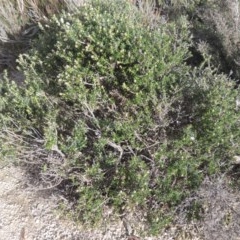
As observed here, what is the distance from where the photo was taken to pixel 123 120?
2785mm

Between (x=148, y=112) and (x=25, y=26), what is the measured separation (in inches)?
111

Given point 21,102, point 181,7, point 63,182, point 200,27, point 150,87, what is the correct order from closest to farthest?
point 150,87
point 21,102
point 63,182
point 200,27
point 181,7

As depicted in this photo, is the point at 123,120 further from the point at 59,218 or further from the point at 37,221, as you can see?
the point at 37,221

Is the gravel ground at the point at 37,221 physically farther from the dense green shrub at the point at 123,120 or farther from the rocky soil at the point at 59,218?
the dense green shrub at the point at 123,120

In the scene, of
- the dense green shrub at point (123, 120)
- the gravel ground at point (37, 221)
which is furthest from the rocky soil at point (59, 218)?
the dense green shrub at point (123, 120)

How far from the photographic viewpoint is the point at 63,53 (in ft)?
9.67

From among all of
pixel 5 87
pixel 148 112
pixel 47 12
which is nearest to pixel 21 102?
pixel 5 87

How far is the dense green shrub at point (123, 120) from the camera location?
2.69 meters

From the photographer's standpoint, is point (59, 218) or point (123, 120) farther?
point (59, 218)

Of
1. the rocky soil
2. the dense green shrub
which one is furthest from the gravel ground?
the dense green shrub

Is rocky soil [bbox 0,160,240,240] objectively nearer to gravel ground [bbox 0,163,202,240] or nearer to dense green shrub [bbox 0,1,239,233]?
gravel ground [bbox 0,163,202,240]

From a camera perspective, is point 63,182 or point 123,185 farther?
point 63,182

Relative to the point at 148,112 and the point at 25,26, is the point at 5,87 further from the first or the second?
the point at 25,26

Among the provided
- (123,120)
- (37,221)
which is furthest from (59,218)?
(123,120)
